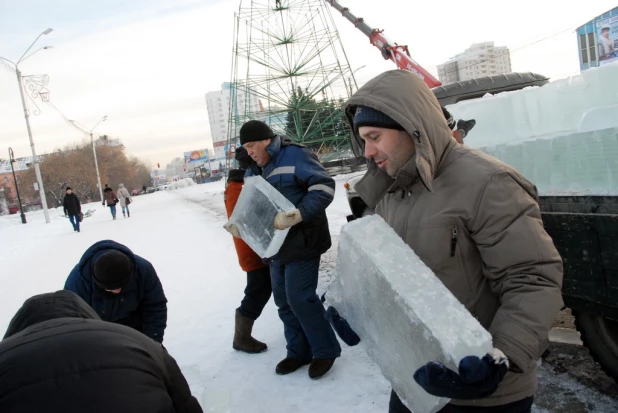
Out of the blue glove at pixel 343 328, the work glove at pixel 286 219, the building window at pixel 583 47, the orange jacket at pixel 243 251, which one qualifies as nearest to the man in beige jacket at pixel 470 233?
the blue glove at pixel 343 328

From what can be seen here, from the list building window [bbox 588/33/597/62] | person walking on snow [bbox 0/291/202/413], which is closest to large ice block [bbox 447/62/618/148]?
person walking on snow [bbox 0/291/202/413]

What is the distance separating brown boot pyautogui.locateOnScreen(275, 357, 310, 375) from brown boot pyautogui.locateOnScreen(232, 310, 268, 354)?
0.49 meters

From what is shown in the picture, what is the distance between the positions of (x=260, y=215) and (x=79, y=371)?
2.22 metres

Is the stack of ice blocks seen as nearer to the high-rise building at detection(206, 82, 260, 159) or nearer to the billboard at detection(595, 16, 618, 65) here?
the billboard at detection(595, 16, 618, 65)

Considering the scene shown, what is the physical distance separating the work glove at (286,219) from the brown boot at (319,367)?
105 centimetres

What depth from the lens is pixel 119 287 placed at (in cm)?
264

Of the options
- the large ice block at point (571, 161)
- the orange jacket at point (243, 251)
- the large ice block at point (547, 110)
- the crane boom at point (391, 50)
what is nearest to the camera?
the large ice block at point (571, 161)

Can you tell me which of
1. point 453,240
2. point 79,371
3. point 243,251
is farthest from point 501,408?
point 243,251

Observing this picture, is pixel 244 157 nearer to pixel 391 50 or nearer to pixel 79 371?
pixel 79 371

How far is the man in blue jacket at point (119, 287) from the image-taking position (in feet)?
8.49

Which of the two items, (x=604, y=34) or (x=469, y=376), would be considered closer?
(x=469, y=376)

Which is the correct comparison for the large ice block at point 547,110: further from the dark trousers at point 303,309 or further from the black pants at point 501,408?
the black pants at point 501,408

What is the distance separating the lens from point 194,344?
433cm

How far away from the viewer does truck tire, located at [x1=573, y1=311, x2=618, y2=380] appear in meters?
2.59
